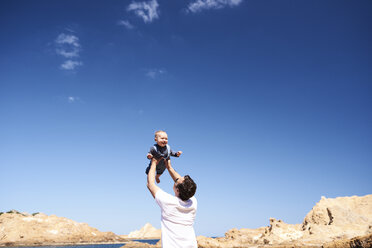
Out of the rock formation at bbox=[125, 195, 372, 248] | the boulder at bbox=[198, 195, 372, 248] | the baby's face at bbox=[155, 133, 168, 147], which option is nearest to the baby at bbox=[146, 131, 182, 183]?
the baby's face at bbox=[155, 133, 168, 147]

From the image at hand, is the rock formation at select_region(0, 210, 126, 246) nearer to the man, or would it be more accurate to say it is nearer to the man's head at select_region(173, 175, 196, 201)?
the man

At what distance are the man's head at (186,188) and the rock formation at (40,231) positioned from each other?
86.2 meters

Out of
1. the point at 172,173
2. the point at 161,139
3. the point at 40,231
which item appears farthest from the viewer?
the point at 40,231

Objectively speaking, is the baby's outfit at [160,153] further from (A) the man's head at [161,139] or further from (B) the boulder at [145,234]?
(B) the boulder at [145,234]

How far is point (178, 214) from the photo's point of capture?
8.92ft

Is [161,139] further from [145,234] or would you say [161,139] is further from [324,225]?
[145,234]

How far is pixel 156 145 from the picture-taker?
4.21m

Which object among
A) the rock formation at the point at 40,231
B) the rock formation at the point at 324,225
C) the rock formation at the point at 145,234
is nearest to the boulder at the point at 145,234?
the rock formation at the point at 145,234

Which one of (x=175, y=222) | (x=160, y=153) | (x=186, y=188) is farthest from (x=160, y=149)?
(x=175, y=222)

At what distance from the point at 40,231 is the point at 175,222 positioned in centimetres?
9130

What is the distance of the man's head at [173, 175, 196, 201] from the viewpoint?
2760mm

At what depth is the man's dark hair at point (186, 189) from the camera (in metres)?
2.76

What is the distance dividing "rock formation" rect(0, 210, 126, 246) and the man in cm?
8607

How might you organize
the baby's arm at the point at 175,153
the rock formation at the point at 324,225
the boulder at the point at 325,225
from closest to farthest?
the baby's arm at the point at 175,153 < the rock formation at the point at 324,225 < the boulder at the point at 325,225
